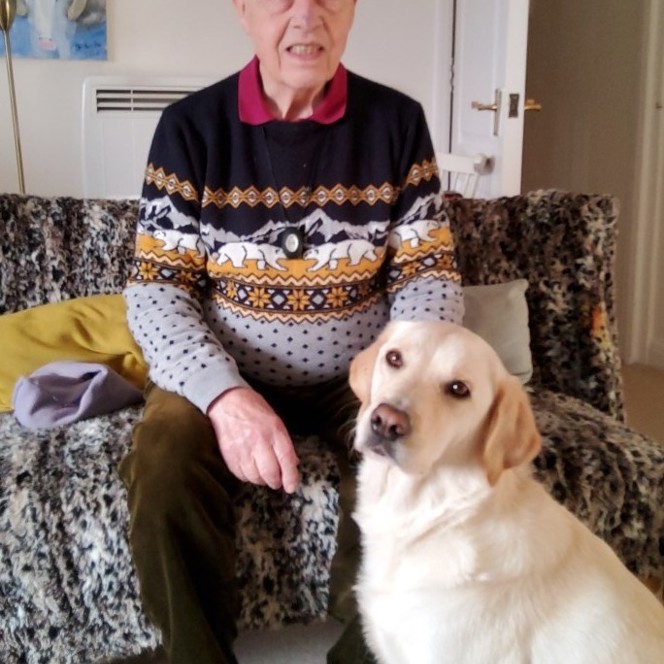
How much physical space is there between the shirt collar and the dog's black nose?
611mm

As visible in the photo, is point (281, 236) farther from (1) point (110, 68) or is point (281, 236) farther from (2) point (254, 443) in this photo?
(1) point (110, 68)

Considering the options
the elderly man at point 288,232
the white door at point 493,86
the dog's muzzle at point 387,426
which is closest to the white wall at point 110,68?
the white door at point 493,86

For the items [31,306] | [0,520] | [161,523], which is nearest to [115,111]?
[31,306]

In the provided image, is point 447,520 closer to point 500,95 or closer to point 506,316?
point 506,316

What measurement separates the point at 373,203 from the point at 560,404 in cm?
61

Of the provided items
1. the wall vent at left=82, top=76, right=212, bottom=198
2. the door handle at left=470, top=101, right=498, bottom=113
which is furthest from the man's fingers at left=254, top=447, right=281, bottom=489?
the wall vent at left=82, top=76, right=212, bottom=198

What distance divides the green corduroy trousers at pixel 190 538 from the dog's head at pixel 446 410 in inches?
10.5

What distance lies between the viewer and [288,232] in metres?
1.25

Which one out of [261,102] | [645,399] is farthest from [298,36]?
[645,399]

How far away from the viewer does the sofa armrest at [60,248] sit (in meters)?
1.73

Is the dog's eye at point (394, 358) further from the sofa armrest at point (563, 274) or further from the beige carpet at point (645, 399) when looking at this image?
the beige carpet at point (645, 399)

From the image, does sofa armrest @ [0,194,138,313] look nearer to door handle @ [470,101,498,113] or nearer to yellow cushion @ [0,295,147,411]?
yellow cushion @ [0,295,147,411]

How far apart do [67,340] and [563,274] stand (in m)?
1.11

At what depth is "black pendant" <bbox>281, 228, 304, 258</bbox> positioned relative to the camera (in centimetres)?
124
